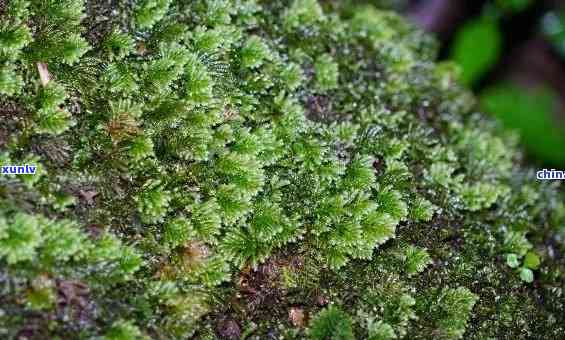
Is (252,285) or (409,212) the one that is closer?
(252,285)

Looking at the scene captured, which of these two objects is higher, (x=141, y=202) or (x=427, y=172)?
(x=427, y=172)

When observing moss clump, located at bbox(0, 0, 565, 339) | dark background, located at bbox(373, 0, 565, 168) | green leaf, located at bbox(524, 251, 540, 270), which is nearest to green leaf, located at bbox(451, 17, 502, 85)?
dark background, located at bbox(373, 0, 565, 168)

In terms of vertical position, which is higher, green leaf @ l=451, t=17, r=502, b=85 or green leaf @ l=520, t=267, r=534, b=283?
green leaf @ l=451, t=17, r=502, b=85

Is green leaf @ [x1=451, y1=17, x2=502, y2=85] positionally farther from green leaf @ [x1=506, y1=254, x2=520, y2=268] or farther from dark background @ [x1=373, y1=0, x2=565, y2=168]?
green leaf @ [x1=506, y1=254, x2=520, y2=268]

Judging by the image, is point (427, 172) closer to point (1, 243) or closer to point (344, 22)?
point (344, 22)

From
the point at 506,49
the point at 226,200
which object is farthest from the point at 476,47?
the point at 226,200

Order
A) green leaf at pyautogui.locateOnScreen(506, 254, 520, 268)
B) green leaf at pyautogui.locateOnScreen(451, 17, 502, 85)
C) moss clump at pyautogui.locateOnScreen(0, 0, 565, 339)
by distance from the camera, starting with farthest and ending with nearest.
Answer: green leaf at pyautogui.locateOnScreen(451, 17, 502, 85), green leaf at pyautogui.locateOnScreen(506, 254, 520, 268), moss clump at pyautogui.locateOnScreen(0, 0, 565, 339)

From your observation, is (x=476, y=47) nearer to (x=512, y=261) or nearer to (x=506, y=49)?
(x=506, y=49)

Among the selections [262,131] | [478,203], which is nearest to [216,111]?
[262,131]

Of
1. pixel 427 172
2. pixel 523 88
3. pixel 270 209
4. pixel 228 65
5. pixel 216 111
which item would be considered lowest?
pixel 270 209
